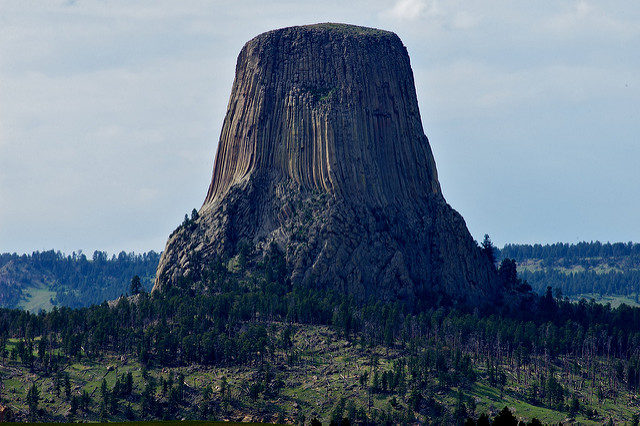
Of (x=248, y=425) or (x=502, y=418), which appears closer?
(x=502, y=418)

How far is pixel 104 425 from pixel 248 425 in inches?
2017

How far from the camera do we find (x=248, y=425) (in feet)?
504

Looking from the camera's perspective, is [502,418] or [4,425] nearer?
[502,418]

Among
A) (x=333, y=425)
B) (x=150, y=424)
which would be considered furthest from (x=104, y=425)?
(x=333, y=425)

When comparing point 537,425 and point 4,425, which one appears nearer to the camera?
point 537,425

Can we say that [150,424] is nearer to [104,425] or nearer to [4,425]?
[4,425]

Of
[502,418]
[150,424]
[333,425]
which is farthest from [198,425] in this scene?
[502,418]

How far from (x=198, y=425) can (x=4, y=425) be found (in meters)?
26.3

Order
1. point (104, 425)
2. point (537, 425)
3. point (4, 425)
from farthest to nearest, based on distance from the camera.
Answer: point (104, 425), point (4, 425), point (537, 425)

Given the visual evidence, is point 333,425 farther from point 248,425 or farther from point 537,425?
point 537,425

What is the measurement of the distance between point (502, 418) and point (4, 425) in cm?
6627

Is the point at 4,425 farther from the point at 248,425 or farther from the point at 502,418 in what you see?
the point at 502,418

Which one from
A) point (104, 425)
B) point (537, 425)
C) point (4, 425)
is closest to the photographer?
point (537, 425)

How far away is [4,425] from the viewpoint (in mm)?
149875
